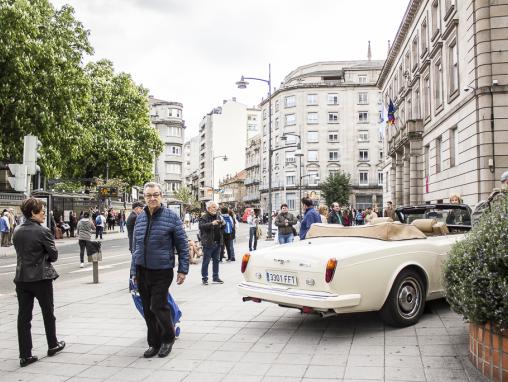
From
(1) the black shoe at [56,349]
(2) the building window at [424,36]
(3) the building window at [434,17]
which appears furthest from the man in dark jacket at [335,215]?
(2) the building window at [424,36]

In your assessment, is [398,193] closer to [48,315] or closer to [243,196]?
[48,315]

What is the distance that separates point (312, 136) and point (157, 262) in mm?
75341

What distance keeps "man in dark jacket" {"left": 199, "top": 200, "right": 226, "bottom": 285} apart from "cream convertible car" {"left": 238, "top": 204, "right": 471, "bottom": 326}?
13.8ft

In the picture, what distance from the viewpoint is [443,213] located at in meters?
8.87

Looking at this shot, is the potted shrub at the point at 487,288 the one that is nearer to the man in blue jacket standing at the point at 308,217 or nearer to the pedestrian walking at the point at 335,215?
the man in blue jacket standing at the point at 308,217

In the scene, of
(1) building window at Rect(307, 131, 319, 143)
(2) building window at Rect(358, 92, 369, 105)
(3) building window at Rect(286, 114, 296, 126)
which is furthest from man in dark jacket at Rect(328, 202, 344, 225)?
(3) building window at Rect(286, 114, 296, 126)

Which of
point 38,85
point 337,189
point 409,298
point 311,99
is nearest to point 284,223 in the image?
point 409,298

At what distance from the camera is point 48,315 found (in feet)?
18.7

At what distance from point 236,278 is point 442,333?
6.64 metres

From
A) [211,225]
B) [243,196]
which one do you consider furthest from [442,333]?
[243,196]

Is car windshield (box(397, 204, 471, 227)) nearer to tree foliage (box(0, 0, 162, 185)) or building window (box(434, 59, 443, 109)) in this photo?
building window (box(434, 59, 443, 109))

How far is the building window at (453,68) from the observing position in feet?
80.1

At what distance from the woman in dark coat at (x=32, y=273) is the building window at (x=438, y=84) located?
2536 cm

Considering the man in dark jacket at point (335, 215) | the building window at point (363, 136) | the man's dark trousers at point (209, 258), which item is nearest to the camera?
the man's dark trousers at point (209, 258)
